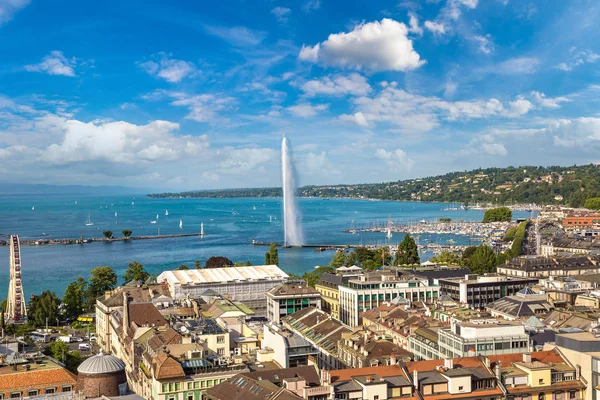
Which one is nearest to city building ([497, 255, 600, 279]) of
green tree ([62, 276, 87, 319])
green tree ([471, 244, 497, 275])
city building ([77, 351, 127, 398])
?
green tree ([471, 244, 497, 275])

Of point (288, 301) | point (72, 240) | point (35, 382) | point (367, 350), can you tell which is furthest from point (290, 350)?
point (72, 240)

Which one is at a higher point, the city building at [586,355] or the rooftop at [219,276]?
the city building at [586,355]

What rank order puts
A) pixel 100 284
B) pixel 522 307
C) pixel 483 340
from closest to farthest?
pixel 483 340 → pixel 522 307 → pixel 100 284

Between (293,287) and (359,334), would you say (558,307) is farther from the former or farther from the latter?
(293,287)

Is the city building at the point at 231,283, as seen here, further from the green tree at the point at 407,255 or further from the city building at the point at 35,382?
the city building at the point at 35,382

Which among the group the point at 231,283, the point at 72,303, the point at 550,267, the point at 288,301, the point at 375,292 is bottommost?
the point at 72,303

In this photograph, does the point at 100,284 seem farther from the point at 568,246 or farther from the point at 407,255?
the point at 568,246

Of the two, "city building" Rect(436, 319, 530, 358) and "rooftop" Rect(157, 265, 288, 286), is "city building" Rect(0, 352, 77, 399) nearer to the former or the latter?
"city building" Rect(436, 319, 530, 358)

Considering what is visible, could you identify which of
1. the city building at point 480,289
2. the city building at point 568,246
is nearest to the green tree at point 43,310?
the city building at point 480,289
